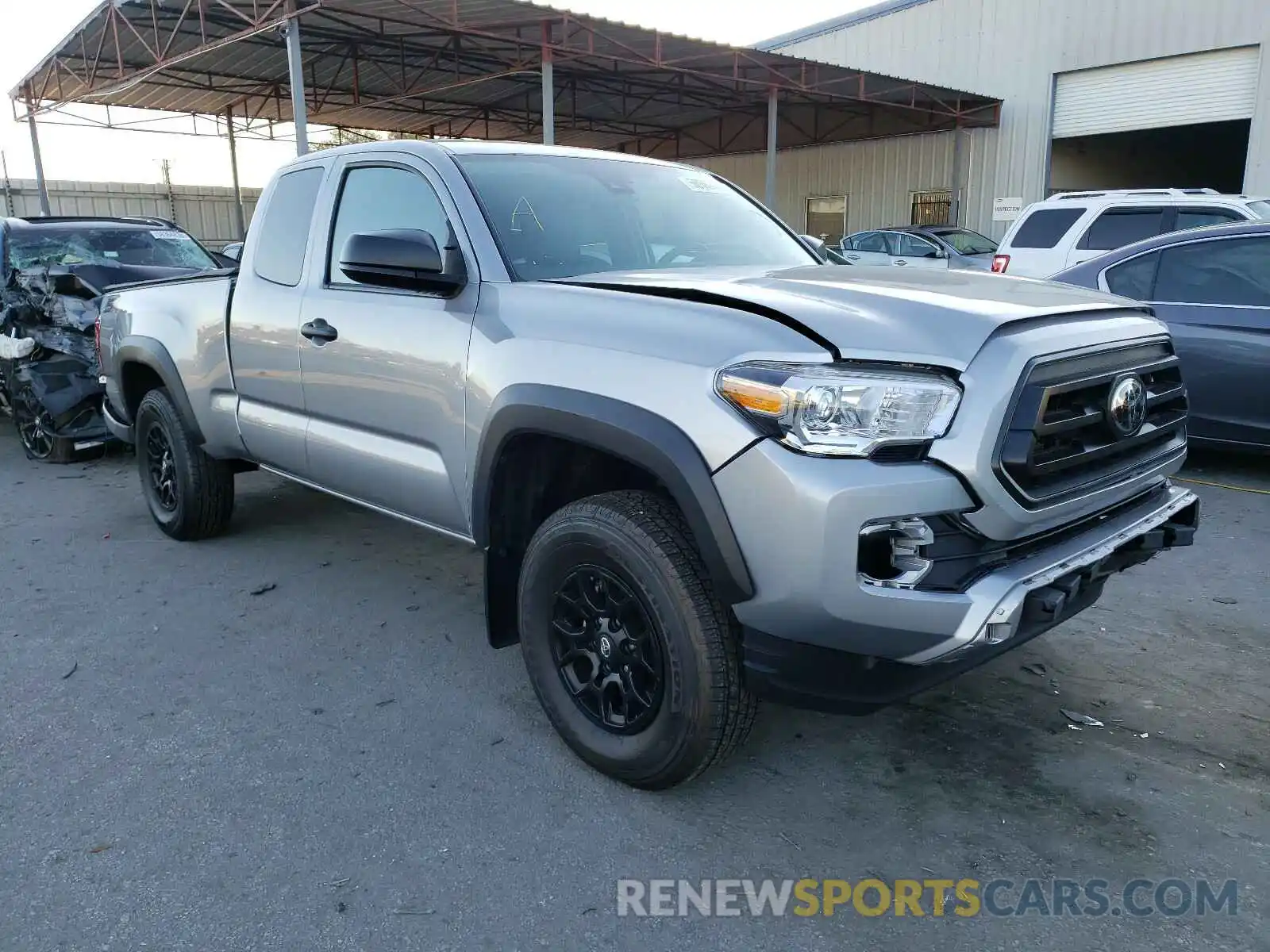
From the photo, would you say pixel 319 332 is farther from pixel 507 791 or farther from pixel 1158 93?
pixel 1158 93

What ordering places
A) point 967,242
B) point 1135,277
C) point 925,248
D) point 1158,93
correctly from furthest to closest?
point 1158,93 → point 967,242 → point 925,248 → point 1135,277

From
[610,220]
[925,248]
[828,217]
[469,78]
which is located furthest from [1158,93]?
[610,220]

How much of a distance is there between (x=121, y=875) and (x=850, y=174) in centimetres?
2534

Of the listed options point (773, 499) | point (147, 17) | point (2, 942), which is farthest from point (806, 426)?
point (147, 17)

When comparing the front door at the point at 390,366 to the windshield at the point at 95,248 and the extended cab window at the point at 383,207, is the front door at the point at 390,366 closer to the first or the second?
the extended cab window at the point at 383,207

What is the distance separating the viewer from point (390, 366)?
3436 millimetres

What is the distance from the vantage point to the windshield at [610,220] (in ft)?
10.8

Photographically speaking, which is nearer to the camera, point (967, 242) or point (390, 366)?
point (390, 366)

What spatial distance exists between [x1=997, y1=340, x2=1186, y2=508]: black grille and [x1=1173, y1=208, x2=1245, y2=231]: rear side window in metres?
7.49

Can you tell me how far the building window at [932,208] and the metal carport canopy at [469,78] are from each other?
161 centimetres

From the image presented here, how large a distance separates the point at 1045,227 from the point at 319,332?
8876mm

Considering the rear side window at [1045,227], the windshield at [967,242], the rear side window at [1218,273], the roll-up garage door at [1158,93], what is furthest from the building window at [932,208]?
the rear side window at [1218,273]

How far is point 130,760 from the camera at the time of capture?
3047 millimetres

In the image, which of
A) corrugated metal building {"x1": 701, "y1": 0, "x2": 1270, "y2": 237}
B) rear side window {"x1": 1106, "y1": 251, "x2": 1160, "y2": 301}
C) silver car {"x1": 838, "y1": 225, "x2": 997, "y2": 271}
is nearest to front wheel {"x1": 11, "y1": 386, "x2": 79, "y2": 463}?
rear side window {"x1": 1106, "y1": 251, "x2": 1160, "y2": 301}
